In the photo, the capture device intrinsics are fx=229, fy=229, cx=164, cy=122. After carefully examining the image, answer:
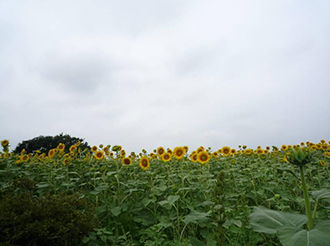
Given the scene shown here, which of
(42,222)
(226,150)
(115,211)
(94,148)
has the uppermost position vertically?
(94,148)

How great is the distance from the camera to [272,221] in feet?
5.06

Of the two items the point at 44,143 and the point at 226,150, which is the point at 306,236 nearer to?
the point at 226,150

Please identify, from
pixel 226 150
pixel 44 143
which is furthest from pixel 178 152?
pixel 44 143

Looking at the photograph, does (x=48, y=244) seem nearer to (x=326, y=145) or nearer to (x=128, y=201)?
(x=128, y=201)

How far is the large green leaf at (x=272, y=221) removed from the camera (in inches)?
58.4

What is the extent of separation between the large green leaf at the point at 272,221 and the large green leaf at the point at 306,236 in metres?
0.14

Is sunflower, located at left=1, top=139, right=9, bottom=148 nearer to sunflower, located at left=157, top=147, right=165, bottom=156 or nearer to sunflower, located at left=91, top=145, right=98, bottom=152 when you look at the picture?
sunflower, located at left=91, top=145, right=98, bottom=152

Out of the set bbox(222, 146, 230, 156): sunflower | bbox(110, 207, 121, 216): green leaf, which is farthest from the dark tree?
bbox(110, 207, 121, 216): green leaf

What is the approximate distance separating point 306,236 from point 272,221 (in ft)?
1.07

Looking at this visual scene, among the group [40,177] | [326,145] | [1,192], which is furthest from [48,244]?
[326,145]

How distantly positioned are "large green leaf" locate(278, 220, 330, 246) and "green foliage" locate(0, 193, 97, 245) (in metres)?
2.13

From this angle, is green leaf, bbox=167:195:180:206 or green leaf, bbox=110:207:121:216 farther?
green leaf, bbox=110:207:121:216

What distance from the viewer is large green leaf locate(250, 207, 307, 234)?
148cm

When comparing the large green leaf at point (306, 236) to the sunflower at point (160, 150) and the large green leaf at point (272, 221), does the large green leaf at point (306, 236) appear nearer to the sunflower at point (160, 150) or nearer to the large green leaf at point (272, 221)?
the large green leaf at point (272, 221)
